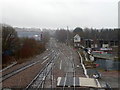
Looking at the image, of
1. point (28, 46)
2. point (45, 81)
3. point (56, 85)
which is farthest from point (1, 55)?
point (56, 85)

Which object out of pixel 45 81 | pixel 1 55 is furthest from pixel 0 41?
pixel 45 81

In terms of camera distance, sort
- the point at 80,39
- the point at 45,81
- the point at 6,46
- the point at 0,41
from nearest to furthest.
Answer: the point at 45,81 < the point at 0,41 < the point at 6,46 < the point at 80,39

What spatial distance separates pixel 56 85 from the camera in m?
9.53

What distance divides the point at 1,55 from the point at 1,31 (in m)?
2.25

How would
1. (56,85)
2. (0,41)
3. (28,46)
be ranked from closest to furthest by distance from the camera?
(56,85), (0,41), (28,46)

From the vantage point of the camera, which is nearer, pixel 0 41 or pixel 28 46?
pixel 0 41

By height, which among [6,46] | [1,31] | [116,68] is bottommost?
[116,68]

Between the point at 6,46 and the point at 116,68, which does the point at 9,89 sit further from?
the point at 6,46

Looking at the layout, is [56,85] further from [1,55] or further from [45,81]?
[1,55]

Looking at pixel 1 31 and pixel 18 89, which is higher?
pixel 1 31

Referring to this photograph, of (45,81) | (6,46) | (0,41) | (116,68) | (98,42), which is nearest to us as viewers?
(45,81)

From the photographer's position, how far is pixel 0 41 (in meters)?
18.3

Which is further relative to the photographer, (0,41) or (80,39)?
(80,39)

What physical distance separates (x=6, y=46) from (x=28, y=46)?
381cm
